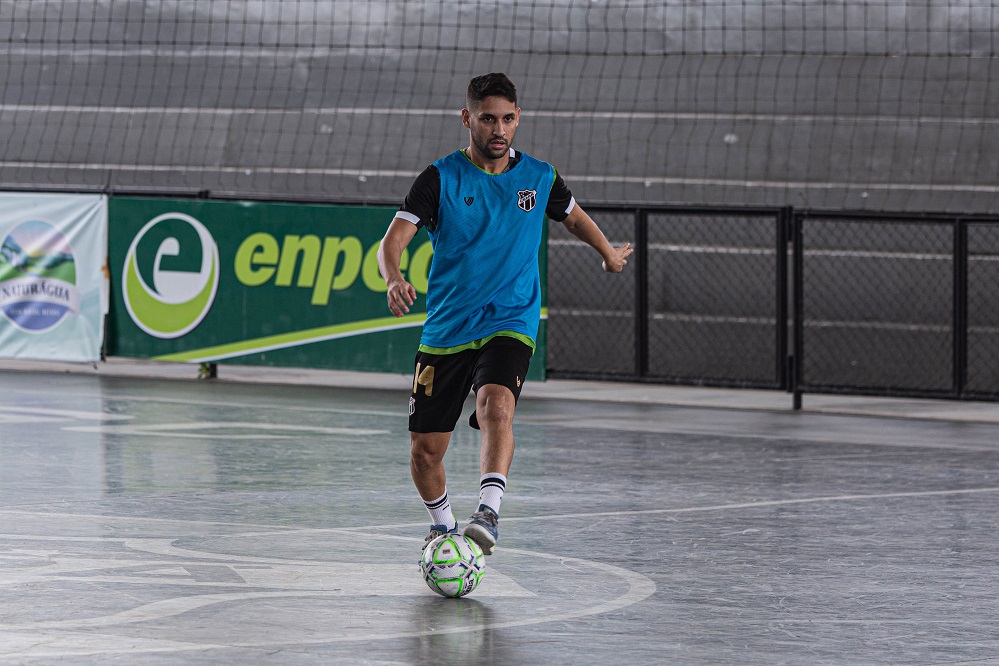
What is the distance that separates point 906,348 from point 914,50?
317 cm

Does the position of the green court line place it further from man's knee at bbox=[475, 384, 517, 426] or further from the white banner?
man's knee at bbox=[475, 384, 517, 426]

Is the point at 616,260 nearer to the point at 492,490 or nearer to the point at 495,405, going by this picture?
the point at 495,405

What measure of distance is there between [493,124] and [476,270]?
2.01 feet

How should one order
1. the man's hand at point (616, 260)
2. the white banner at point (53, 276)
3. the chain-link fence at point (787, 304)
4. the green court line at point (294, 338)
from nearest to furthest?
the man's hand at point (616, 260), the chain-link fence at point (787, 304), the green court line at point (294, 338), the white banner at point (53, 276)

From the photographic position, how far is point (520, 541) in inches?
363

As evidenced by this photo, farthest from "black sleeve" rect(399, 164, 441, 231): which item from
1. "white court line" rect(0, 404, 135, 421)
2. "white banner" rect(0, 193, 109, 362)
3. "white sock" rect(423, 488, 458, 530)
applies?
"white banner" rect(0, 193, 109, 362)

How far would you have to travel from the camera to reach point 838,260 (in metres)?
17.5

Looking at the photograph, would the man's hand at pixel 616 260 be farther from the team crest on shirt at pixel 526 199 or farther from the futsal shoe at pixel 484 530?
the futsal shoe at pixel 484 530

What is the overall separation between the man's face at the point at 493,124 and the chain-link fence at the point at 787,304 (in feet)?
26.7

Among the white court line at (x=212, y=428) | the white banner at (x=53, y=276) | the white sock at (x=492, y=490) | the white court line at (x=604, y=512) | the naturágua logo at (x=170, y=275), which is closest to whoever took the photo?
the white sock at (x=492, y=490)

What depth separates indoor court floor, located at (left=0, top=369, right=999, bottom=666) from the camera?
274 inches

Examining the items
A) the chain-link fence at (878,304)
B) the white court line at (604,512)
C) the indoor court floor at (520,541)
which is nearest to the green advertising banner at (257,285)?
the indoor court floor at (520,541)

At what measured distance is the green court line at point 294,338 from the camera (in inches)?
672

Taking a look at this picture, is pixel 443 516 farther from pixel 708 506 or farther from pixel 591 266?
pixel 591 266
